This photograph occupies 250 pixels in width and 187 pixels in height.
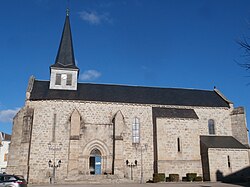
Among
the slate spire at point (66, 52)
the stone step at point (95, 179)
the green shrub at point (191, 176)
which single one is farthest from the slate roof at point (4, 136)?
the green shrub at point (191, 176)

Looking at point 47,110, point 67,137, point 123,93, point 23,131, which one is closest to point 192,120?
point 123,93

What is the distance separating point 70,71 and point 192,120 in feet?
52.5

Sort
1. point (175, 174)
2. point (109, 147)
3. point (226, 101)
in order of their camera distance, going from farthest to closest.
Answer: point (226, 101), point (109, 147), point (175, 174)

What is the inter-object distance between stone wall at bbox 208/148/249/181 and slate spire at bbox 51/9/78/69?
19.5 metres

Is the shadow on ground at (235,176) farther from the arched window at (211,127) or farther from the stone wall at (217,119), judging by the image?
the arched window at (211,127)

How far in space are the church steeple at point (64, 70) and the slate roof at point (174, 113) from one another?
10482mm

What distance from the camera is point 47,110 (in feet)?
98.6

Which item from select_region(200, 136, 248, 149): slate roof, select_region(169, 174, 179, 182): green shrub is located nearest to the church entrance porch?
select_region(169, 174, 179, 182): green shrub

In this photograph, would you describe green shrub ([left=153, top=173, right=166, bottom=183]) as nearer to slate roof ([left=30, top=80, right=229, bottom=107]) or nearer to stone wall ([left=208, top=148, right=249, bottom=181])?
stone wall ([left=208, top=148, right=249, bottom=181])

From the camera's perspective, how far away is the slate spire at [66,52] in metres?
34.0

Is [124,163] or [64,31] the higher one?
[64,31]

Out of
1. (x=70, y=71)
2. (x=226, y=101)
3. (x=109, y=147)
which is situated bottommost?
(x=109, y=147)

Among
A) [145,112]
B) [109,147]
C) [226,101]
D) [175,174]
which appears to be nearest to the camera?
[175,174]

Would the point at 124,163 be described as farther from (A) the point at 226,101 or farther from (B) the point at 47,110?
(A) the point at 226,101
